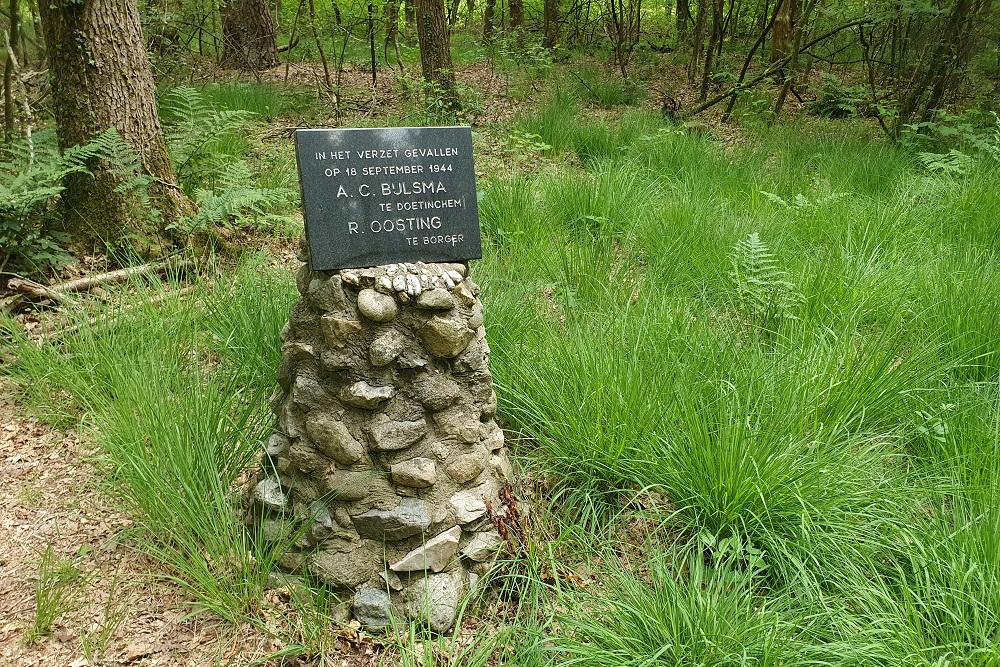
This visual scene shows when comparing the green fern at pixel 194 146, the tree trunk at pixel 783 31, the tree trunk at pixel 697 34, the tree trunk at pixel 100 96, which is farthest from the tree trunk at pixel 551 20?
the tree trunk at pixel 100 96

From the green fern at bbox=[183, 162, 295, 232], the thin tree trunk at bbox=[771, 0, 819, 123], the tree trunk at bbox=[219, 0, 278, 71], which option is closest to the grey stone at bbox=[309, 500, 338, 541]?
the green fern at bbox=[183, 162, 295, 232]

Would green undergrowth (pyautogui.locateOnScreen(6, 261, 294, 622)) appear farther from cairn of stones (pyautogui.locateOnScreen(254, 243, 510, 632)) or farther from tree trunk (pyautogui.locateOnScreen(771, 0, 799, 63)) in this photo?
tree trunk (pyautogui.locateOnScreen(771, 0, 799, 63))

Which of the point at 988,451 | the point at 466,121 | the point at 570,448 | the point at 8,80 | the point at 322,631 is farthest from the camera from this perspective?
the point at 466,121

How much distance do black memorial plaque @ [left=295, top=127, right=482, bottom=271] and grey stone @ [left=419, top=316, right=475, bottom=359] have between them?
0.25 metres

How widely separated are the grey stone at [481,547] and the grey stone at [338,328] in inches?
33.5

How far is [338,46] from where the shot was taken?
1165cm

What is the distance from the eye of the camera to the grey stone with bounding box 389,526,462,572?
2262mm

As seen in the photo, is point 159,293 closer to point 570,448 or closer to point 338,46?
point 570,448

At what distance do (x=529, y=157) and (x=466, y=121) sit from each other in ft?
5.64

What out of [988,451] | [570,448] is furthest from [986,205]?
[570,448]

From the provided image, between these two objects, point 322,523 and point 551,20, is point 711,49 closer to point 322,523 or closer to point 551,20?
point 551,20

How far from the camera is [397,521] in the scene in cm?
226

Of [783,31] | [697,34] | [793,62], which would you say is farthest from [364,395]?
[783,31]

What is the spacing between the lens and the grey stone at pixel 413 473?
2.29 m
